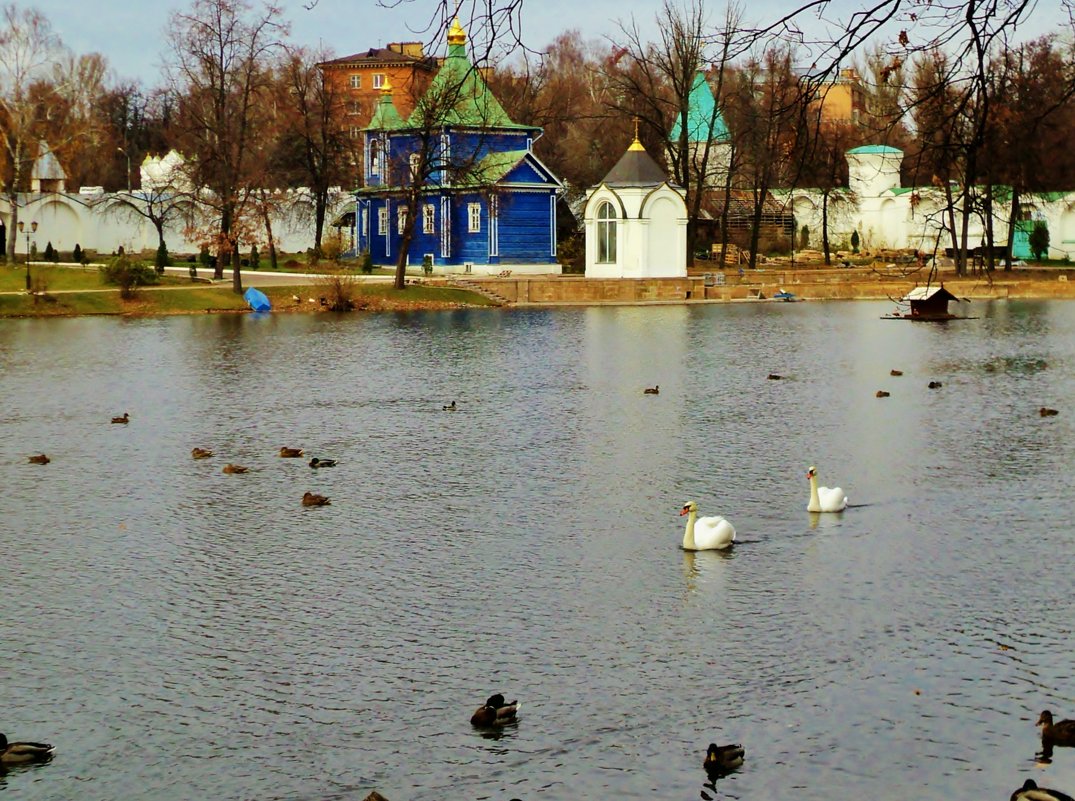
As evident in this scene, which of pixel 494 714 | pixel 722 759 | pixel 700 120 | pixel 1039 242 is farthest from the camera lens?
pixel 700 120

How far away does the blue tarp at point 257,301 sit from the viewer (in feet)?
200

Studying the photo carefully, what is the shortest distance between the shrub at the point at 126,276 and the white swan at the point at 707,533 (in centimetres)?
4651

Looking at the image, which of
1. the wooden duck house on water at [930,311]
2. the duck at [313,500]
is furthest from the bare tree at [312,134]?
the duck at [313,500]

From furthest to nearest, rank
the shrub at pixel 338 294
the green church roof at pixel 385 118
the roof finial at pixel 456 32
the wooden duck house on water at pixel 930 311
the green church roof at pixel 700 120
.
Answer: the green church roof at pixel 700 120 → the green church roof at pixel 385 118 → the shrub at pixel 338 294 → the wooden duck house on water at pixel 930 311 → the roof finial at pixel 456 32

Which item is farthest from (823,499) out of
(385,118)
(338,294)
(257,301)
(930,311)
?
(385,118)

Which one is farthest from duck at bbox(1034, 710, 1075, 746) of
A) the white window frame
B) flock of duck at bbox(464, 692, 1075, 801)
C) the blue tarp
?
the white window frame

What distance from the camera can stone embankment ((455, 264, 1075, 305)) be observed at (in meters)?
69.1

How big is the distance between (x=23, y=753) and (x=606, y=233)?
61139 mm

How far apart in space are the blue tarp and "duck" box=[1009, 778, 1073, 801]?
5212 cm

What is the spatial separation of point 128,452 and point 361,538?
9034 mm

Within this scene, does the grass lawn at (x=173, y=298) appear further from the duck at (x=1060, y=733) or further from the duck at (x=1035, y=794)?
the duck at (x=1035, y=794)

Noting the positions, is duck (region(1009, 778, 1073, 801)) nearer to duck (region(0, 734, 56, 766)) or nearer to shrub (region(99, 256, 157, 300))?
duck (region(0, 734, 56, 766))

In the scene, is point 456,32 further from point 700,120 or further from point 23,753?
point 700,120

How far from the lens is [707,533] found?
1861cm
